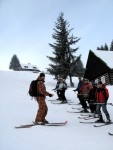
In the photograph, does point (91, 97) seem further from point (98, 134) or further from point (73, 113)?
point (98, 134)

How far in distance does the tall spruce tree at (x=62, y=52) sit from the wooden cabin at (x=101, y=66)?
9.49ft

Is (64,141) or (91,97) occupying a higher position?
(91,97)

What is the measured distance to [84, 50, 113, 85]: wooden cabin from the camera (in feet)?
112

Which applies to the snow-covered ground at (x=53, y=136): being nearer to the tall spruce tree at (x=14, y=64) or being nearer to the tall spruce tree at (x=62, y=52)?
the tall spruce tree at (x=62, y=52)

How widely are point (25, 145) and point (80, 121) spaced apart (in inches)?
173

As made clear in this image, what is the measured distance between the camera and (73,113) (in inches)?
539

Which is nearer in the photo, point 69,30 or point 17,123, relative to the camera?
point 17,123

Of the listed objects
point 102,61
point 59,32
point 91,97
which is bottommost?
point 91,97

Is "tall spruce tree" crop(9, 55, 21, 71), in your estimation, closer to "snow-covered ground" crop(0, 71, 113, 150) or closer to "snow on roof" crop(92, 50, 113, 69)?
"snow on roof" crop(92, 50, 113, 69)

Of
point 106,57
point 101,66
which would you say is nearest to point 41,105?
point 106,57

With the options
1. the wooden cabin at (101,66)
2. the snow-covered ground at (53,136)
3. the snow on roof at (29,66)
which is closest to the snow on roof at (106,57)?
the wooden cabin at (101,66)

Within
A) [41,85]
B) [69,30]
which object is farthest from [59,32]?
[41,85]

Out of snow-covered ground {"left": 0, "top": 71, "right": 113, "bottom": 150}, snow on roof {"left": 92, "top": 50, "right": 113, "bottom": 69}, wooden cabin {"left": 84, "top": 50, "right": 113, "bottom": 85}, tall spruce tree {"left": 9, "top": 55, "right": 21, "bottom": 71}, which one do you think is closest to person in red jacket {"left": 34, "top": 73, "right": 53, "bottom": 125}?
snow-covered ground {"left": 0, "top": 71, "right": 113, "bottom": 150}

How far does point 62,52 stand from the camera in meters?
37.5
